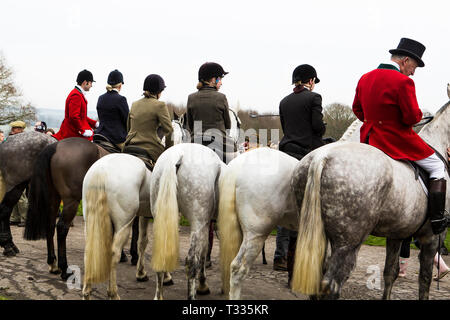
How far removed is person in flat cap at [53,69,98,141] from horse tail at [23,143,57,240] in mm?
924

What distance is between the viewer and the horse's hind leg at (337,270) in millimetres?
3531

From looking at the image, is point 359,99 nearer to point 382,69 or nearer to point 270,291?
point 382,69

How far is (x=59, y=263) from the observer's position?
5.66 m

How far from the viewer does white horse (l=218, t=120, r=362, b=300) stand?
4172 mm

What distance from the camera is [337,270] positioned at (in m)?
3.56

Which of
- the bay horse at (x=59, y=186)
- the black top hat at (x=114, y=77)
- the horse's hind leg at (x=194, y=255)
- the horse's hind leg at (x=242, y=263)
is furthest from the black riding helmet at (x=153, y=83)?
the horse's hind leg at (x=242, y=263)

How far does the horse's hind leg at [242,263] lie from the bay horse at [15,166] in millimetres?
4454

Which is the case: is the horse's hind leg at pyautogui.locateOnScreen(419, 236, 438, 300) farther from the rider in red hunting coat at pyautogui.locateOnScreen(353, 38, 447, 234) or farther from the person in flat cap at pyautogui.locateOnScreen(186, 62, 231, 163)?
the person in flat cap at pyautogui.locateOnScreen(186, 62, 231, 163)

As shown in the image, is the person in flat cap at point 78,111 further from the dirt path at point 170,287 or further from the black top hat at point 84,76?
the dirt path at point 170,287

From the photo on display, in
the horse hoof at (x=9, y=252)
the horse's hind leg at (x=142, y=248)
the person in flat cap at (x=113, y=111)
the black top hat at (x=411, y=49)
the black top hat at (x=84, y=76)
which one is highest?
the black top hat at (x=411, y=49)

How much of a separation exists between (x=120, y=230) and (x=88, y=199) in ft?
1.58

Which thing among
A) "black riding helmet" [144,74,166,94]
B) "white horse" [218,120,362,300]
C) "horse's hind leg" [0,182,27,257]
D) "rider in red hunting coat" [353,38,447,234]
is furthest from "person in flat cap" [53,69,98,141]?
"rider in red hunting coat" [353,38,447,234]

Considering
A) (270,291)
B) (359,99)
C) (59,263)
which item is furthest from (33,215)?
(359,99)

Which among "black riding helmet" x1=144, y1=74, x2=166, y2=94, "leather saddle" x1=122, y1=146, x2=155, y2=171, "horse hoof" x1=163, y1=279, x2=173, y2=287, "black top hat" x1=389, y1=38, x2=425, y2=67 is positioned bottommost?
"horse hoof" x1=163, y1=279, x2=173, y2=287
